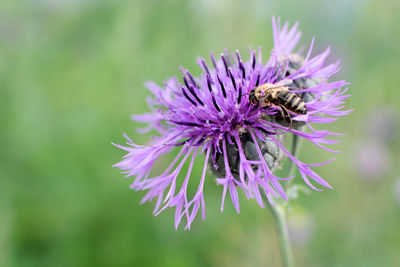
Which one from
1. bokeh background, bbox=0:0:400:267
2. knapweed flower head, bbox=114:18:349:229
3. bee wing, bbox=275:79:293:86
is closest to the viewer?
knapweed flower head, bbox=114:18:349:229

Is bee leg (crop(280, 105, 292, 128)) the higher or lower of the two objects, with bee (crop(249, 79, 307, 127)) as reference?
lower

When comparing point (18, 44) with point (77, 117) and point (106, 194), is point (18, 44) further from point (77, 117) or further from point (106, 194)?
point (106, 194)

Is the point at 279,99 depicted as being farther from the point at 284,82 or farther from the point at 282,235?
the point at 282,235

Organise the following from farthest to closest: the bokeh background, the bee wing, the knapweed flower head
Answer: the bokeh background → the bee wing → the knapweed flower head

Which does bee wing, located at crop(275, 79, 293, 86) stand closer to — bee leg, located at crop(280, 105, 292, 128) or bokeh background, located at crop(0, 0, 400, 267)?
bee leg, located at crop(280, 105, 292, 128)

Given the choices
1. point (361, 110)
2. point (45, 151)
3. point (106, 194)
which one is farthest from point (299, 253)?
point (45, 151)

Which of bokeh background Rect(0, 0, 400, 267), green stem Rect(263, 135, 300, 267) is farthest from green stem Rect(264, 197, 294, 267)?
bokeh background Rect(0, 0, 400, 267)

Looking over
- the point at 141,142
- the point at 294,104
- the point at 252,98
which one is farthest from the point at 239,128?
the point at 141,142
